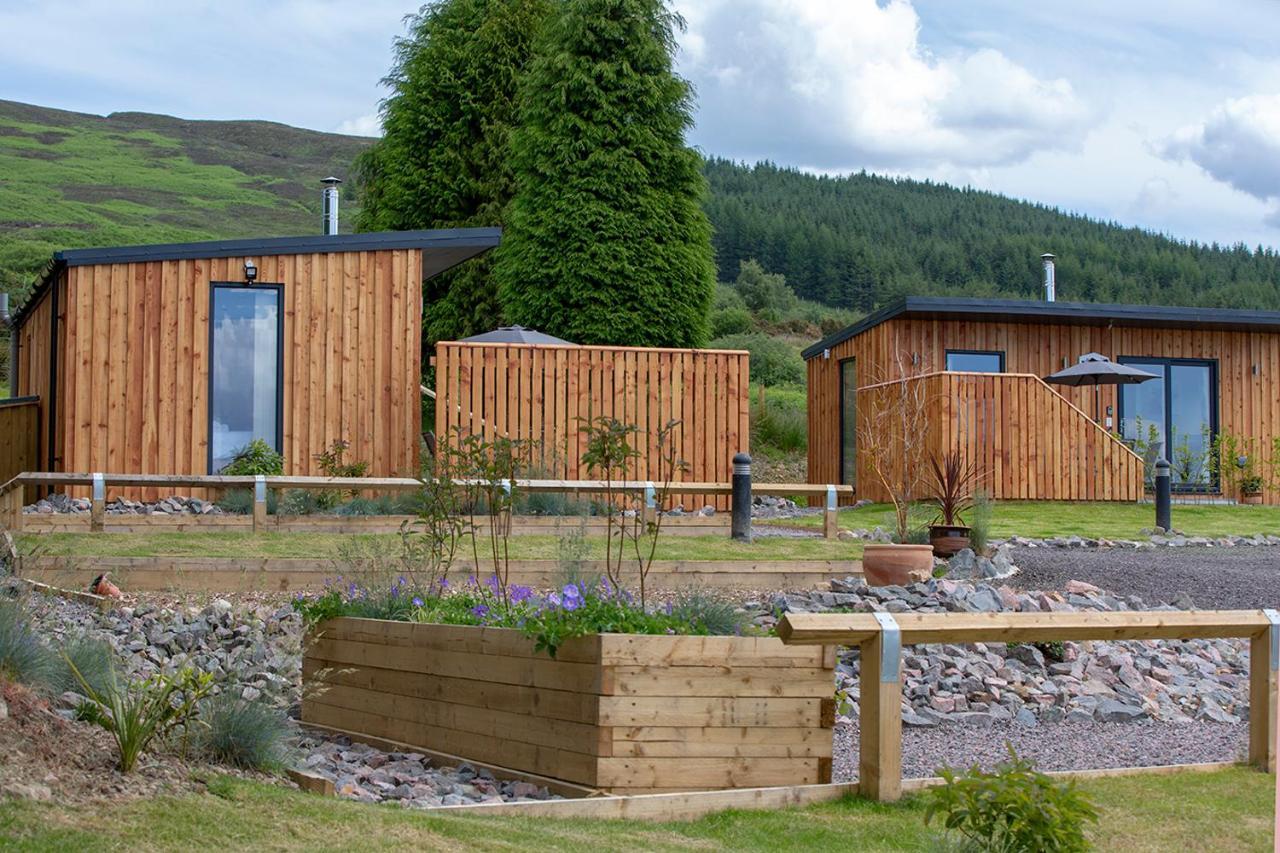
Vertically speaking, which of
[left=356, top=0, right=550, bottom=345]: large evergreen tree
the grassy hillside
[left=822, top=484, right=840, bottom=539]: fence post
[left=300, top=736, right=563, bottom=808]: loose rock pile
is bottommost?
[left=300, top=736, right=563, bottom=808]: loose rock pile

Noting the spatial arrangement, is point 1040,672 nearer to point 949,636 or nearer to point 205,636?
point 949,636

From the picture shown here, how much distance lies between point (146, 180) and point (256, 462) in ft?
248

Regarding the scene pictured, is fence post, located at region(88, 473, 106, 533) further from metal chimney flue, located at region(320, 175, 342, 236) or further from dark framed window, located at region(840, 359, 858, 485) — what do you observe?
dark framed window, located at region(840, 359, 858, 485)

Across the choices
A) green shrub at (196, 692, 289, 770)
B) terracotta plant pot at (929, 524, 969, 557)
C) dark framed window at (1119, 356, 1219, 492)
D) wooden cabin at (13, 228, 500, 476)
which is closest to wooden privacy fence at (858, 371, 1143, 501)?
dark framed window at (1119, 356, 1219, 492)

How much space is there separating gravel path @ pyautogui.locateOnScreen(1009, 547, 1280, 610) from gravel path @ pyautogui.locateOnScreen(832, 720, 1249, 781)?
9.72 ft

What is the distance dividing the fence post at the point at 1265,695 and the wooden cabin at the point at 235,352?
1033 centimetres

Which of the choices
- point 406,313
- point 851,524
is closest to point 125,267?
point 406,313

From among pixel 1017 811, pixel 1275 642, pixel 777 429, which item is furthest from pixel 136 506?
pixel 777 429

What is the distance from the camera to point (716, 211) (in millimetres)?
70562

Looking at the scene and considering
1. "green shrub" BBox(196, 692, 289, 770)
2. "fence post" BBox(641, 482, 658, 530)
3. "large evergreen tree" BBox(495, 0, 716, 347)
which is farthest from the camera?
"large evergreen tree" BBox(495, 0, 716, 347)

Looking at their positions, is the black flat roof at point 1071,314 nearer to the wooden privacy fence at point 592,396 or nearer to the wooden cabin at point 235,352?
the wooden privacy fence at point 592,396

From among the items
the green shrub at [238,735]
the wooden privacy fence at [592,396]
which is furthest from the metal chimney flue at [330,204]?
the green shrub at [238,735]

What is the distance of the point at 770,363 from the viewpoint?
37875 mm

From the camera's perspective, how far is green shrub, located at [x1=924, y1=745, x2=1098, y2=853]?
3982 mm
